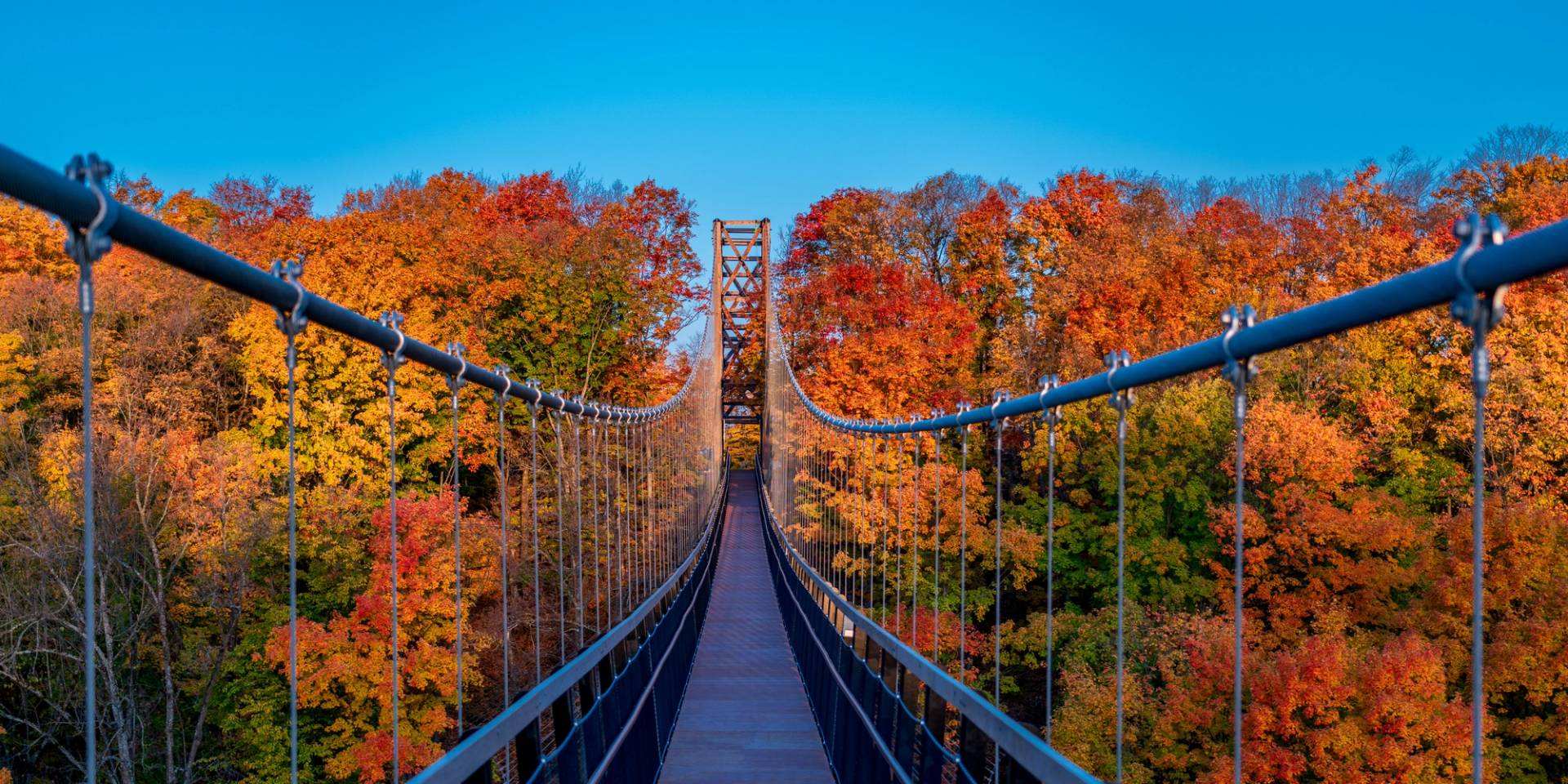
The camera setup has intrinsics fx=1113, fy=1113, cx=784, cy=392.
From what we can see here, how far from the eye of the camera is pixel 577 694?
13.6ft

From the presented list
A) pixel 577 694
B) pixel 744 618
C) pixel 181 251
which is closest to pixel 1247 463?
pixel 744 618

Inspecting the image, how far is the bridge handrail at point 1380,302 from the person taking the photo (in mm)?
1208

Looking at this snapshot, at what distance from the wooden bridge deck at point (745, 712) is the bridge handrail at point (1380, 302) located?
4.16 metres

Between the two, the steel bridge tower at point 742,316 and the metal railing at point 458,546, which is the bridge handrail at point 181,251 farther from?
the steel bridge tower at point 742,316

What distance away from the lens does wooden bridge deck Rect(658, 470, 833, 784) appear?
20.1 feet

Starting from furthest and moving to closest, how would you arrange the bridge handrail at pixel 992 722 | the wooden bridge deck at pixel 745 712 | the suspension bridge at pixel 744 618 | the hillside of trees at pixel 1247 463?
the hillside of trees at pixel 1247 463, the wooden bridge deck at pixel 745 712, the bridge handrail at pixel 992 722, the suspension bridge at pixel 744 618

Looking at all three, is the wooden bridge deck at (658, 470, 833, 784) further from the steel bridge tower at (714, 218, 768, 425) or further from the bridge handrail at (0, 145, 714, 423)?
the steel bridge tower at (714, 218, 768, 425)

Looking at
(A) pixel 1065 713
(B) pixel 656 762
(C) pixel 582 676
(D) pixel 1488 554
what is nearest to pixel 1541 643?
(D) pixel 1488 554

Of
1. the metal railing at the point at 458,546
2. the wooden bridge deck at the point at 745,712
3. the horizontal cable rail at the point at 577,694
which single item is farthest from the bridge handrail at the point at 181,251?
the wooden bridge deck at the point at 745,712

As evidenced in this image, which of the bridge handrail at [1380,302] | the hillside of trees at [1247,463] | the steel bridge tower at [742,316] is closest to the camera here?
the bridge handrail at [1380,302]

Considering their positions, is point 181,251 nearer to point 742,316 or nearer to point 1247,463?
point 1247,463

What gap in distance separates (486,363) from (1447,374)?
74.3ft

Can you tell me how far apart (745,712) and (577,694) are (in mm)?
3848

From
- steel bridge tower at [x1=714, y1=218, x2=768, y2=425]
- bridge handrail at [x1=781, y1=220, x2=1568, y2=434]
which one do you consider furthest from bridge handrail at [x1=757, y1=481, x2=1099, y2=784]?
steel bridge tower at [x1=714, y1=218, x2=768, y2=425]
